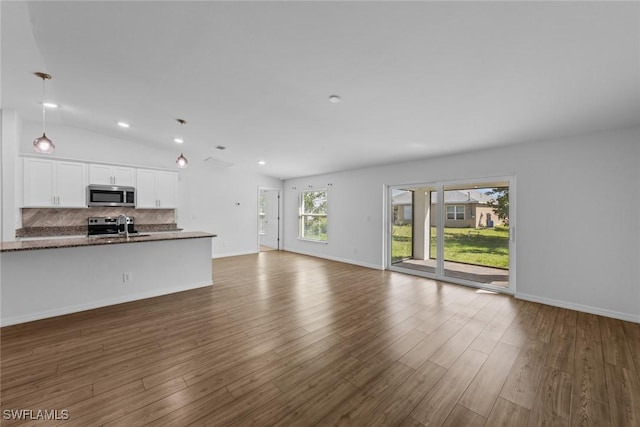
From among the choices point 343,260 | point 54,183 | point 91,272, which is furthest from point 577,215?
point 54,183

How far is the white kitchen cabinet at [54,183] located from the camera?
A: 4.61m

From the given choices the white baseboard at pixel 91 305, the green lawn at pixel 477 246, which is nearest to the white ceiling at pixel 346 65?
the green lawn at pixel 477 246

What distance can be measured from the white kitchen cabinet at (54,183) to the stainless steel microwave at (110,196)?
0.14m

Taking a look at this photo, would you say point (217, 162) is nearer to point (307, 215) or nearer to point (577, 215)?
point (307, 215)

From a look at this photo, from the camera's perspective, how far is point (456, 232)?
4844 mm

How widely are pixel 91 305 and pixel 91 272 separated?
1.51 ft

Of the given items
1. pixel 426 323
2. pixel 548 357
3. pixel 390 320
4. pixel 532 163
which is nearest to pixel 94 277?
pixel 390 320

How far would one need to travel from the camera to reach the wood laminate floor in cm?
171

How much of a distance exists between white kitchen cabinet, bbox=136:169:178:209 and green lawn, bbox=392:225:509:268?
20.3ft

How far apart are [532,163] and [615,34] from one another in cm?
255

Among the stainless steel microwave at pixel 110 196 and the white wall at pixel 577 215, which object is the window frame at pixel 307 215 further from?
the stainless steel microwave at pixel 110 196

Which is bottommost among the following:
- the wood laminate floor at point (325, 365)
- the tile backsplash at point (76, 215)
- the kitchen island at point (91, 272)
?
the wood laminate floor at point (325, 365)

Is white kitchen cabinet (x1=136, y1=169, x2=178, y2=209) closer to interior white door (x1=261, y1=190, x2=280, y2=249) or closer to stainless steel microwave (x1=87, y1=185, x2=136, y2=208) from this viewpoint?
stainless steel microwave (x1=87, y1=185, x2=136, y2=208)

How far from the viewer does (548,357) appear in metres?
2.36
